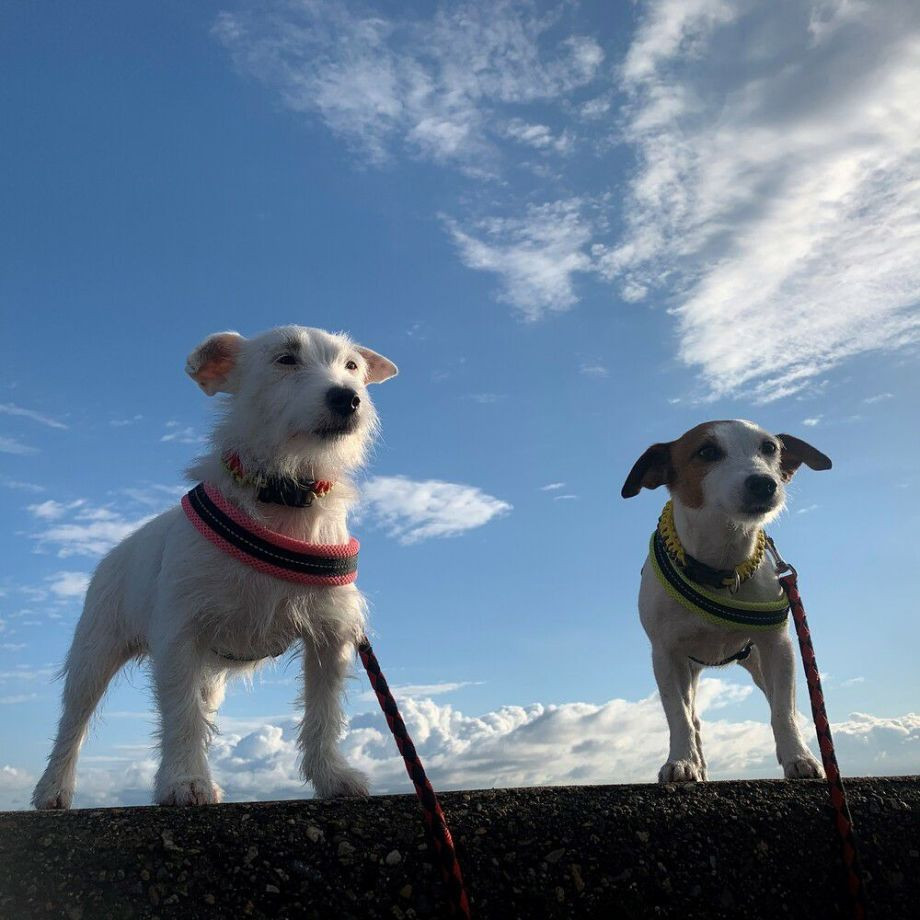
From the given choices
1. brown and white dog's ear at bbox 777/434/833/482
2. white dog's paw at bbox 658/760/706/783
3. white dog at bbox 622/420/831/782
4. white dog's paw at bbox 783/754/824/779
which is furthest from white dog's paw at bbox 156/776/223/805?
brown and white dog's ear at bbox 777/434/833/482

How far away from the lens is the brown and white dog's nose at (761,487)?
19.1 ft

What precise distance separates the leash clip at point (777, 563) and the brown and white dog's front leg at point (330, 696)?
2920 millimetres

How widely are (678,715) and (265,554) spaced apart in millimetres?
2958

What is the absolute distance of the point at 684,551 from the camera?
6.14 m

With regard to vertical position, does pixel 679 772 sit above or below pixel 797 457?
below

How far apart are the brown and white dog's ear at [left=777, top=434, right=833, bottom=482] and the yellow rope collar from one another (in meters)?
0.61

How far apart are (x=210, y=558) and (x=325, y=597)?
2.01 feet

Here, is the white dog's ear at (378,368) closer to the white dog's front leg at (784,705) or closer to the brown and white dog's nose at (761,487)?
the brown and white dog's nose at (761,487)

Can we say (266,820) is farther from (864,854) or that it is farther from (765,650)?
(765,650)

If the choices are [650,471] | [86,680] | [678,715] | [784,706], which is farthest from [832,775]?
[86,680]

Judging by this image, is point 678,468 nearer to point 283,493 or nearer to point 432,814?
point 283,493

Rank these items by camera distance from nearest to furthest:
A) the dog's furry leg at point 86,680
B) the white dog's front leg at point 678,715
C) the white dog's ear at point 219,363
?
the white dog's ear at point 219,363 < the white dog's front leg at point 678,715 < the dog's furry leg at point 86,680

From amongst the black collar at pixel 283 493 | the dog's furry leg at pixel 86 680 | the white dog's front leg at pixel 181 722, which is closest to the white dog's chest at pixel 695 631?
the black collar at pixel 283 493

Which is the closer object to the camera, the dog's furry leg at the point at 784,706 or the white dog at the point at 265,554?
the white dog at the point at 265,554
